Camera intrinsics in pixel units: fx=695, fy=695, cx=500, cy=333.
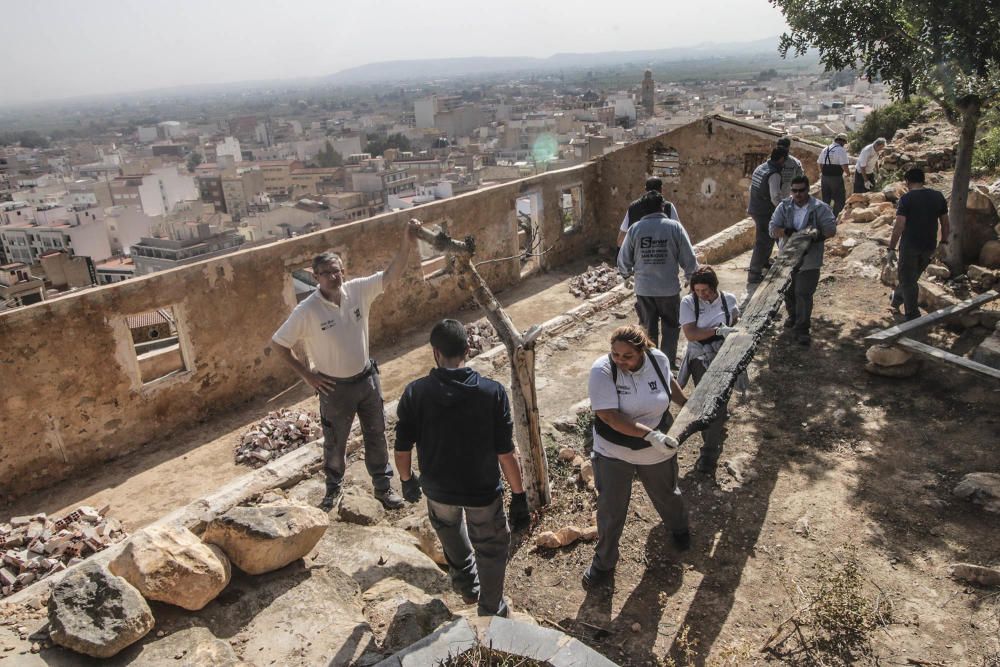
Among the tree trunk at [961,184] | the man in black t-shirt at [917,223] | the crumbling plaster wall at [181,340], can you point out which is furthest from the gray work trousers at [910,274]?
the crumbling plaster wall at [181,340]

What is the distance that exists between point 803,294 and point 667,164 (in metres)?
9.60

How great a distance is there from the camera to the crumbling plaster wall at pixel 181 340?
325 inches

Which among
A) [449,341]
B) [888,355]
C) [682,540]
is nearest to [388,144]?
[888,355]

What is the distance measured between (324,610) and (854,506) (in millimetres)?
3666

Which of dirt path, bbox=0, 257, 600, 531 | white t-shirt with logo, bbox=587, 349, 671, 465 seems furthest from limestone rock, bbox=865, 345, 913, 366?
dirt path, bbox=0, 257, 600, 531

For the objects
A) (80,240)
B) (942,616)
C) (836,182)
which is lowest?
(80,240)

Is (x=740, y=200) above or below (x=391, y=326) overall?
above

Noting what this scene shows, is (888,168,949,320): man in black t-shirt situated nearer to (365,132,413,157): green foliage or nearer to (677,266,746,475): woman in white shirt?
(677,266,746,475): woman in white shirt

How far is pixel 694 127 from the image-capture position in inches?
609

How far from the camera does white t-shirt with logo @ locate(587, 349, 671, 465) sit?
13.3 feet

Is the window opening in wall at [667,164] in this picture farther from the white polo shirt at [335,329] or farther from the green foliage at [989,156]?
the white polo shirt at [335,329]

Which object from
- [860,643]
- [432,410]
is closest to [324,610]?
[432,410]

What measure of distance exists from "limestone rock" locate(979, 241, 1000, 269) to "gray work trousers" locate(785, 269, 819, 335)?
2.01m

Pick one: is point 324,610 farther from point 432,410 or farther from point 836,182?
point 836,182
